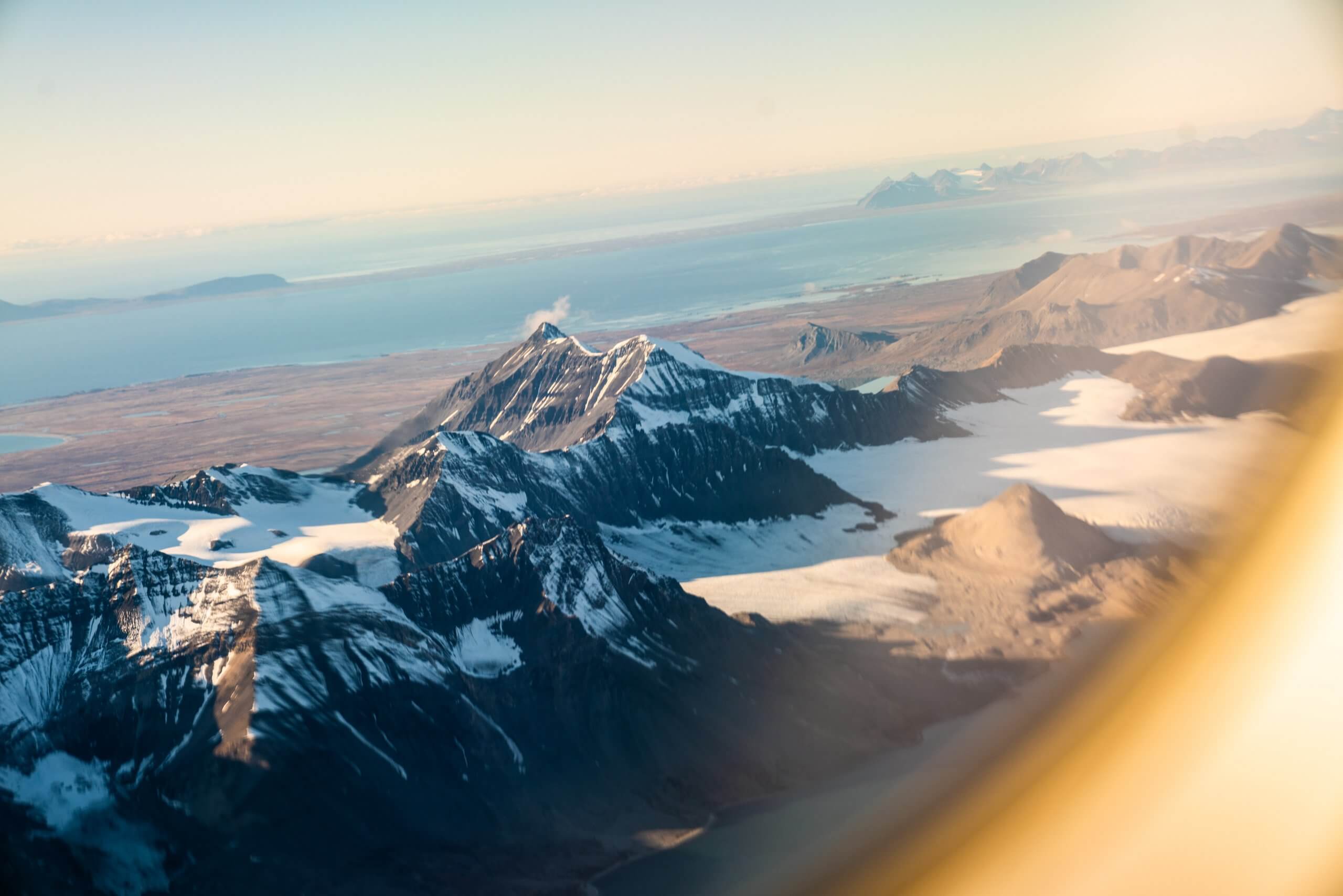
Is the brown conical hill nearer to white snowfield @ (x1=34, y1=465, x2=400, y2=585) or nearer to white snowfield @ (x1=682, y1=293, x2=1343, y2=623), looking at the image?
white snowfield @ (x1=682, y1=293, x2=1343, y2=623)

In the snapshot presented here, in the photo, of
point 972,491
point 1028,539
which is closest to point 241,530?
point 1028,539

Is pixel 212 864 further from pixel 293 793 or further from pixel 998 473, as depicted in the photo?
pixel 998 473

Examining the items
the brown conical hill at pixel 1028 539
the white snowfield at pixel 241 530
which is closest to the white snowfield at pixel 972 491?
the brown conical hill at pixel 1028 539

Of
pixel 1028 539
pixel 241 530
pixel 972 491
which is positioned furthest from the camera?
pixel 972 491

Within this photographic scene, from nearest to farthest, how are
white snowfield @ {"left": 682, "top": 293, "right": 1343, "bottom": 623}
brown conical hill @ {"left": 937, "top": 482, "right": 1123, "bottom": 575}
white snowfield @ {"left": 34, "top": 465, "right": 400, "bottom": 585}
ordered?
white snowfield @ {"left": 34, "top": 465, "right": 400, "bottom": 585} → brown conical hill @ {"left": 937, "top": 482, "right": 1123, "bottom": 575} → white snowfield @ {"left": 682, "top": 293, "right": 1343, "bottom": 623}

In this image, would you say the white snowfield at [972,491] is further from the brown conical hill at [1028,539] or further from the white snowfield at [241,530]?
the white snowfield at [241,530]

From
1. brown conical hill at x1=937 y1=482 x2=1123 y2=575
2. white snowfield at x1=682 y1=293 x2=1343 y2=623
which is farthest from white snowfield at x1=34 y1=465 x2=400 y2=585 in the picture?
brown conical hill at x1=937 y1=482 x2=1123 y2=575

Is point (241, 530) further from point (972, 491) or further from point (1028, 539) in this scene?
point (972, 491)

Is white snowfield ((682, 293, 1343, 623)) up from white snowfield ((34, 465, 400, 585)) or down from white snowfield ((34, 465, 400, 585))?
down
